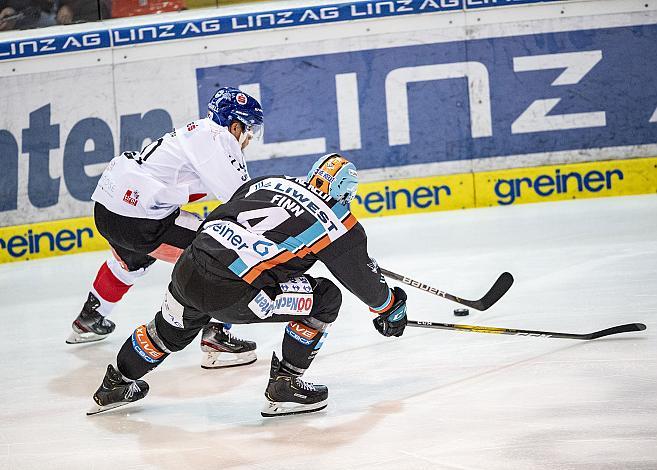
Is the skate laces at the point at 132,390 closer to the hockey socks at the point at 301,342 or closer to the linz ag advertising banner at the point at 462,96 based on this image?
the hockey socks at the point at 301,342

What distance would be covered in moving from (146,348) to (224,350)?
760 millimetres

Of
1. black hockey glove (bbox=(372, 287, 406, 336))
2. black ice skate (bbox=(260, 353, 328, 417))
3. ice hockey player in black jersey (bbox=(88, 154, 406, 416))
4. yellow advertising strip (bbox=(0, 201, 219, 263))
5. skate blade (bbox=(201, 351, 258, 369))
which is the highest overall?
ice hockey player in black jersey (bbox=(88, 154, 406, 416))

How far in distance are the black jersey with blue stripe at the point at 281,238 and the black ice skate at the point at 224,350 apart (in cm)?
94

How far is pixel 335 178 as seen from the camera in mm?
3180

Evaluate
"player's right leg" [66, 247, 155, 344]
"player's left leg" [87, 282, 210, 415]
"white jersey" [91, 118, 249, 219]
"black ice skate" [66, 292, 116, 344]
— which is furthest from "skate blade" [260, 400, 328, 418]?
"black ice skate" [66, 292, 116, 344]

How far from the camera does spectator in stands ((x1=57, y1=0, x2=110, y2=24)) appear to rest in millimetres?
7531

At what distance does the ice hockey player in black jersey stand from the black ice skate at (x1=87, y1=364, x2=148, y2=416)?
126 millimetres

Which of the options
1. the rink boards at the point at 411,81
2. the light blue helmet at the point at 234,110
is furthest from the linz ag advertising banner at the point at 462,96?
the light blue helmet at the point at 234,110

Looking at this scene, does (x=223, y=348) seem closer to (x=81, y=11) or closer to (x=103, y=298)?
(x=103, y=298)

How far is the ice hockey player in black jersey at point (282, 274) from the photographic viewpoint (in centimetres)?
313

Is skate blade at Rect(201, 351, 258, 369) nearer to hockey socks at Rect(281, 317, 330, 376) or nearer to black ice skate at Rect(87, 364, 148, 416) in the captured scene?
black ice skate at Rect(87, 364, 148, 416)

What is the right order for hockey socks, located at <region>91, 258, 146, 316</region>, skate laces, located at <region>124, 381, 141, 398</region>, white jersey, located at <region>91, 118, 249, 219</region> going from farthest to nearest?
hockey socks, located at <region>91, 258, 146, 316</region> → white jersey, located at <region>91, 118, 249, 219</region> → skate laces, located at <region>124, 381, 141, 398</region>

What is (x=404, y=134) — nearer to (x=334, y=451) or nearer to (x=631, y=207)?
(x=631, y=207)

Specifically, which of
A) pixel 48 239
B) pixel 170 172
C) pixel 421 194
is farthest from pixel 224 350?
pixel 421 194
